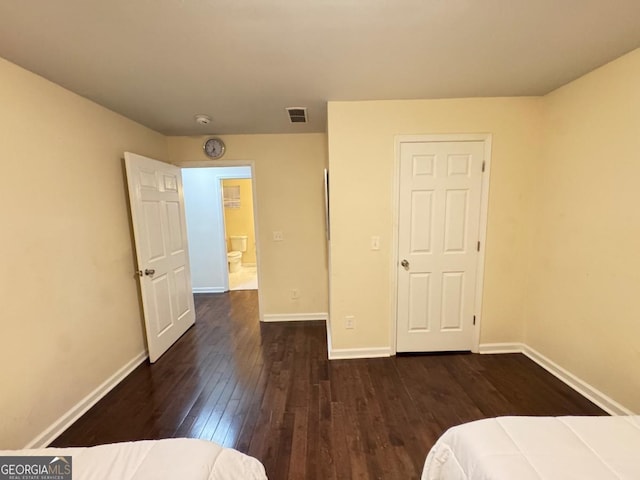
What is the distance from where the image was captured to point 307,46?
1495 mm

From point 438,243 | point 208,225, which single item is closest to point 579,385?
point 438,243

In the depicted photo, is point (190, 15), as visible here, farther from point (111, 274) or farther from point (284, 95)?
point (111, 274)

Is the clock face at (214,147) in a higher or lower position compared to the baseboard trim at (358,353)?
higher

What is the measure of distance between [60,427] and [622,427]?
3037mm

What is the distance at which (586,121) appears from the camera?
1.94 m

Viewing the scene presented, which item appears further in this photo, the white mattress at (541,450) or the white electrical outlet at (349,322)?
the white electrical outlet at (349,322)

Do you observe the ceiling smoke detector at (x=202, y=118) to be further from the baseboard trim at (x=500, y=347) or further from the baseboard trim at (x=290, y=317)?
the baseboard trim at (x=500, y=347)

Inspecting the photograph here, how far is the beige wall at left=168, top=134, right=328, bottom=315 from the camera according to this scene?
3232mm

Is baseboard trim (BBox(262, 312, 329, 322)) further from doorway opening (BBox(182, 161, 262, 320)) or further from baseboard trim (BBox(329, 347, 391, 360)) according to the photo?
doorway opening (BBox(182, 161, 262, 320))

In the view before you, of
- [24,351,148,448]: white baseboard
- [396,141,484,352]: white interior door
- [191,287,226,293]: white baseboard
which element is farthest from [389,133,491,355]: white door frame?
[191,287,226,293]: white baseboard

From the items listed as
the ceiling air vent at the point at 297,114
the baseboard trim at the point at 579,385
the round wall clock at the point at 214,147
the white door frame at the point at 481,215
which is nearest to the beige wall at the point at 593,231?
the baseboard trim at the point at 579,385

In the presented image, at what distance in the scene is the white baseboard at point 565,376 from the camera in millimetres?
1797

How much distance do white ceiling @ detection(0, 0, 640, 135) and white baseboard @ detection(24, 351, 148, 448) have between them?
2.23 metres

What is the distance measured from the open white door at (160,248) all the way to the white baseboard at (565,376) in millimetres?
3196
